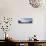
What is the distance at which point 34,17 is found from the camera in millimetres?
2207

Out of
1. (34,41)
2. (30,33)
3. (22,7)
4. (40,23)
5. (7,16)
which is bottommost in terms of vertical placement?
(34,41)

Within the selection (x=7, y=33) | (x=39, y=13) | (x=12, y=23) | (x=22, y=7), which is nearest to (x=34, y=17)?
(x=39, y=13)

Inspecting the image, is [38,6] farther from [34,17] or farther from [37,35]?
[37,35]

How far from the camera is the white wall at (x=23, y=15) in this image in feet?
7.16

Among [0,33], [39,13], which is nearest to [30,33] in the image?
[39,13]

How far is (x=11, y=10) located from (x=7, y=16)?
0.14 m

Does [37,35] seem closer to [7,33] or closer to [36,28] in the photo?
[36,28]

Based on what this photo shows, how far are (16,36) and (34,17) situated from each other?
51 cm

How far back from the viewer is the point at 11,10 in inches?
86.9

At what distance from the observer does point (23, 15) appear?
2.21 m

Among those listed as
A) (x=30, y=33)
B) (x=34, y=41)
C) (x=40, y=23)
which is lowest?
(x=34, y=41)

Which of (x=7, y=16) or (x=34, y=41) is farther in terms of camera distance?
(x=7, y=16)

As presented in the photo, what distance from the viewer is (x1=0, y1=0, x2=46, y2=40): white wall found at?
218 cm

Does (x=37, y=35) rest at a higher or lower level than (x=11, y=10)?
lower
